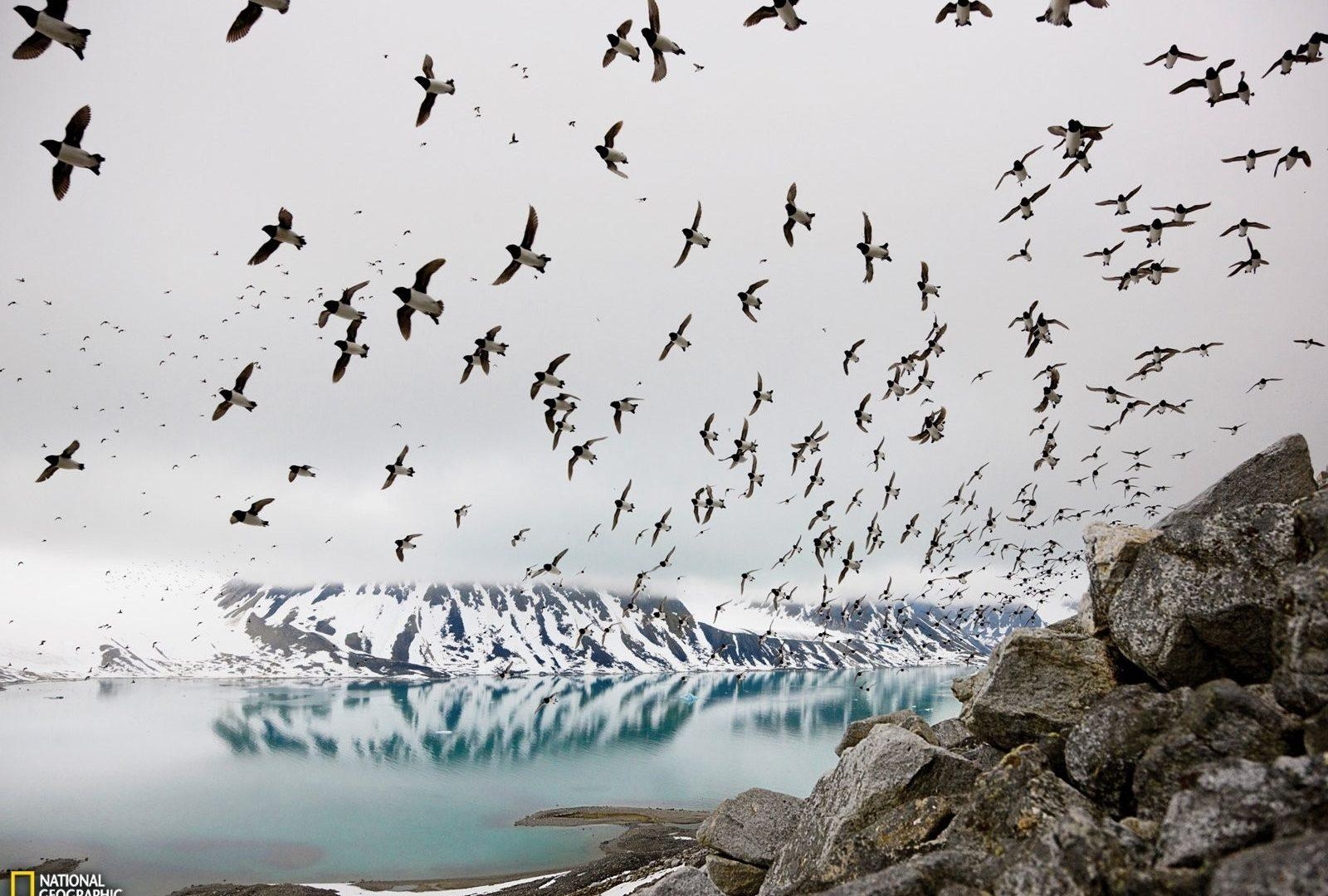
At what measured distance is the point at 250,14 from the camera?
Result: 1508cm

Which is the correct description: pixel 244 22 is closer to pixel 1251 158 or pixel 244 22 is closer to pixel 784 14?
pixel 784 14

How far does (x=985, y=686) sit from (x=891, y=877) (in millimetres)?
6154

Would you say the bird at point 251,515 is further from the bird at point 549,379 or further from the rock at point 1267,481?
the rock at point 1267,481

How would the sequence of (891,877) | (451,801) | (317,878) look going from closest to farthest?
1. (891,877)
2. (317,878)
3. (451,801)

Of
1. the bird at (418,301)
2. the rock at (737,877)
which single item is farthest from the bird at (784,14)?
the rock at (737,877)

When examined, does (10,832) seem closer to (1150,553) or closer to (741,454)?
(741,454)

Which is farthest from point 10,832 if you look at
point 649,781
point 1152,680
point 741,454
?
point 1152,680

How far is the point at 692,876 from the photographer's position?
1366cm

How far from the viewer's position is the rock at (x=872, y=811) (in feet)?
36.0

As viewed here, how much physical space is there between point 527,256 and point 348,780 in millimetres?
99962

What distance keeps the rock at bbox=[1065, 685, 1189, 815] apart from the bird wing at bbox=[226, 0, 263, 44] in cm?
2074

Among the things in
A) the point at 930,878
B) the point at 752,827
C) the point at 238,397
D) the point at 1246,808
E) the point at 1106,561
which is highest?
the point at 238,397

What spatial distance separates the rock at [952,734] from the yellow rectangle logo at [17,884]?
186 feet

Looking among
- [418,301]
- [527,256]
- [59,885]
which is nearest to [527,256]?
[527,256]
